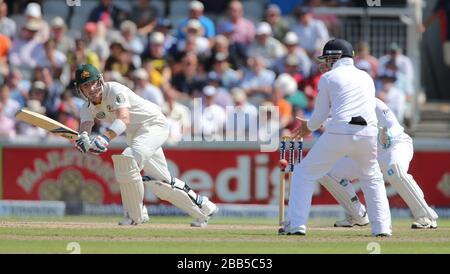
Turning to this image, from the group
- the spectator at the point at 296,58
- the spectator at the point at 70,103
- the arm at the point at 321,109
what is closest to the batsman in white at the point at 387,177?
the arm at the point at 321,109

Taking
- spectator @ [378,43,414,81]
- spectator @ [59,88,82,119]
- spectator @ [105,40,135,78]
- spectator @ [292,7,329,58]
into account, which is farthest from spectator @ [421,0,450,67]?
spectator @ [59,88,82,119]

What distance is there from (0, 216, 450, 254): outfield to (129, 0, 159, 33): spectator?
7640mm

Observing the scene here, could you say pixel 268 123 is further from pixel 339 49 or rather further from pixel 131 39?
pixel 339 49

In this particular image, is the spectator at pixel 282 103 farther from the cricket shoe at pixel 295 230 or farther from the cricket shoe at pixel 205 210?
the cricket shoe at pixel 295 230

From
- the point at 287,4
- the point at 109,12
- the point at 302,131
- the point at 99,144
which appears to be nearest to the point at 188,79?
the point at 109,12

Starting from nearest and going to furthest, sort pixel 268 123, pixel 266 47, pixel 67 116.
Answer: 1. pixel 268 123
2. pixel 67 116
3. pixel 266 47

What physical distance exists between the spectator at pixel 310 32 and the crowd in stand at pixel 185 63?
0.05ft

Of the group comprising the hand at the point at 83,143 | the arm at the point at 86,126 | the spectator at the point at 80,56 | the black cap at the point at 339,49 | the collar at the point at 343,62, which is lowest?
the spectator at the point at 80,56

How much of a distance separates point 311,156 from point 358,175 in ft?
3.58

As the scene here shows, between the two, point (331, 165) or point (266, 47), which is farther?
point (266, 47)

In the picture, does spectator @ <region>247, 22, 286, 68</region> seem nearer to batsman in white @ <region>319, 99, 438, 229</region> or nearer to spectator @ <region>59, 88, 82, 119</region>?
spectator @ <region>59, 88, 82, 119</region>

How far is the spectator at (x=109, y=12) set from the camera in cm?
2025

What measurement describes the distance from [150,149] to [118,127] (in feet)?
1.73

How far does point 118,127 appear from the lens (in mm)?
11914
